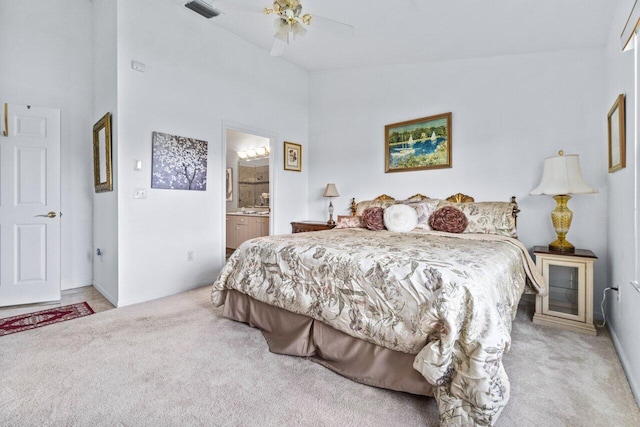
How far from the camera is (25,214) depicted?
308 centimetres

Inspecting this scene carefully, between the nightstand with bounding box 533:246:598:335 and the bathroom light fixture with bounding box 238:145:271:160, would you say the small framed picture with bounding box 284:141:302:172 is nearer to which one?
the bathroom light fixture with bounding box 238:145:271:160

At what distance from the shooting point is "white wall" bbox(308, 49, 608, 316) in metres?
2.88

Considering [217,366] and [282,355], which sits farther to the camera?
[282,355]

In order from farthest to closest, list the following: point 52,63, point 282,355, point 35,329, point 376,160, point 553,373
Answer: point 376,160 → point 52,63 → point 35,329 → point 282,355 → point 553,373

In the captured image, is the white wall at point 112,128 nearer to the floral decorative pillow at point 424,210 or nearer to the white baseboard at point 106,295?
the white baseboard at point 106,295

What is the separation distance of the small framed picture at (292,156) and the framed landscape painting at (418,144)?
55.3 inches

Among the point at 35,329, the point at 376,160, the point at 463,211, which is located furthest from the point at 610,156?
the point at 35,329

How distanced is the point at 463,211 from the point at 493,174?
23.5 inches

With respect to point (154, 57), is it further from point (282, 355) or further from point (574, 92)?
point (574, 92)

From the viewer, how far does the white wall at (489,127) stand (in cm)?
288

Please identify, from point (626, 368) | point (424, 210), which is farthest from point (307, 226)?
point (626, 368)

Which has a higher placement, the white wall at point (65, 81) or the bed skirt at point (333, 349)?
the white wall at point (65, 81)

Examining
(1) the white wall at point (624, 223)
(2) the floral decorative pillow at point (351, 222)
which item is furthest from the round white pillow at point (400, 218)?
(1) the white wall at point (624, 223)

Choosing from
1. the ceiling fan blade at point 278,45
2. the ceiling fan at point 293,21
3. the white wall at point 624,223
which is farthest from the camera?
the ceiling fan blade at point 278,45
